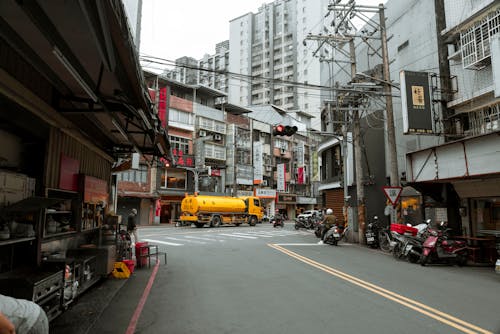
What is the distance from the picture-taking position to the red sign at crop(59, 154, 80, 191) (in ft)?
22.8

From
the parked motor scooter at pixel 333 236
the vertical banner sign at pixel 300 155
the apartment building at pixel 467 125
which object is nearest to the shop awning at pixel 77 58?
the apartment building at pixel 467 125

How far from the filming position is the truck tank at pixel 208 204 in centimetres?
3122

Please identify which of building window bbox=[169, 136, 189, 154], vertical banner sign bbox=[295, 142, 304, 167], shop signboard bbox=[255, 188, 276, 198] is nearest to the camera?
building window bbox=[169, 136, 189, 154]

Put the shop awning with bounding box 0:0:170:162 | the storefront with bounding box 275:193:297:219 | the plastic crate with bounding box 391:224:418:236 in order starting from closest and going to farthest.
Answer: the shop awning with bounding box 0:0:170:162
the plastic crate with bounding box 391:224:418:236
the storefront with bounding box 275:193:297:219

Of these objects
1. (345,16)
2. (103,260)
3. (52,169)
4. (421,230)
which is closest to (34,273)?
(52,169)

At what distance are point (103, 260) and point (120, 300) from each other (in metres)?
1.33

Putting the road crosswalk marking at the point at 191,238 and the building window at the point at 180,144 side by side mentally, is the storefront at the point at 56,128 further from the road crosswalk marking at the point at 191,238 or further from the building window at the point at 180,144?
the building window at the point at 180,144

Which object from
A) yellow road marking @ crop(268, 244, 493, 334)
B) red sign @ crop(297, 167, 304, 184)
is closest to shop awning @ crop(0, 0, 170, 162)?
yellow road marking @ crop(268, 244, 493, 334)

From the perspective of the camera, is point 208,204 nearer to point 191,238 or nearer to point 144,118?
point 191,238

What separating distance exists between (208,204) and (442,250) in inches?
894

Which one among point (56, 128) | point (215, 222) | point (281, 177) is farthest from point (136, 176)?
point (56, 128)

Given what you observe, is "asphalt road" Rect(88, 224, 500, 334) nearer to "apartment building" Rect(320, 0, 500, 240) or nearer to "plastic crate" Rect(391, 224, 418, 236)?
"plastic crate" Rect(391, 224, 418, 236)

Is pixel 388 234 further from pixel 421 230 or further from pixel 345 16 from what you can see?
pixel 345 16

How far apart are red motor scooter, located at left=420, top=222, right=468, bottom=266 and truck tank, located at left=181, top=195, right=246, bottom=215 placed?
22114mm
